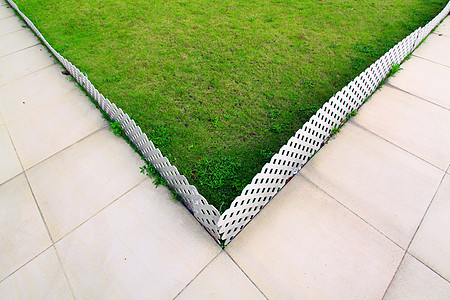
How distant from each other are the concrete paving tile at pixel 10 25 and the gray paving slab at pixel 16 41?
22cm

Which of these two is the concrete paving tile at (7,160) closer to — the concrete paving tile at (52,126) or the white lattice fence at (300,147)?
the concrete paving tile at (52,126)

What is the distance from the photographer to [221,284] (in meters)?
2.75

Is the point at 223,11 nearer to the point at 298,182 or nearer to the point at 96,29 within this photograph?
the point at 96,29

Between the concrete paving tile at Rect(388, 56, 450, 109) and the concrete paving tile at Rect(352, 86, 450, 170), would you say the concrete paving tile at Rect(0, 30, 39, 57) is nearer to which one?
the concrete paving tile at Rect(352, 86, 450, 170)

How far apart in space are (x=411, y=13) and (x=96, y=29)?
8.59 meters

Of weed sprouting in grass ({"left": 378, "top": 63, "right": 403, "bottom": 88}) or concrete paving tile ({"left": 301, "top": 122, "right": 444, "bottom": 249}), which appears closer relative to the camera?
concrete paving tile ({"left": 301, "top": 122, "right": 444, "bottom": 249})

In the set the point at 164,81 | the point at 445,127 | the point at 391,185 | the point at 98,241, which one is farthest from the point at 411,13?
the point at 98,241

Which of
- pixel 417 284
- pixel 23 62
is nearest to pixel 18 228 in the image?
pixel 23 62

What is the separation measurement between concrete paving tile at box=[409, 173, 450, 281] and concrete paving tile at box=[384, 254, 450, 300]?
0.33 ft

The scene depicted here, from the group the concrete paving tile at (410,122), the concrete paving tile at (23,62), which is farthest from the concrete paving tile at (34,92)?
the concrete paving tile at (410,122)

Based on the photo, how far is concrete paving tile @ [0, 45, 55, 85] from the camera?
5.50 meters

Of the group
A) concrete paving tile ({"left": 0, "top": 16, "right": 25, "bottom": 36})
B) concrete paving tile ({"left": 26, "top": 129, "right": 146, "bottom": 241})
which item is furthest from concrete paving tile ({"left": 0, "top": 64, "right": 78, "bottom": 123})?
concrete paving tile ({"left": 0, "top": 16, "right": 25, "bottom": 36})

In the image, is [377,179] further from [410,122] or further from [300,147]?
[410,122]

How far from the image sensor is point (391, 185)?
136 inches
